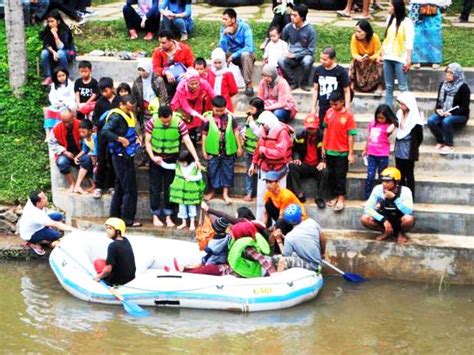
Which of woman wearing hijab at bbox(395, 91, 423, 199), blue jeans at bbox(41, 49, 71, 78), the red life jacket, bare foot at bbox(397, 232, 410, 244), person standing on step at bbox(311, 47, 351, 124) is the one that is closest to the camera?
bare foot at bbox(397, 232, 410, 244)

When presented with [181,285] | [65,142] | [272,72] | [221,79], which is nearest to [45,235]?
[65,142]

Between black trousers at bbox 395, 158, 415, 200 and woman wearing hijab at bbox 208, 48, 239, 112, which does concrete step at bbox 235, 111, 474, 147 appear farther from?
black trousers at bbox 395, 158, 415, 200

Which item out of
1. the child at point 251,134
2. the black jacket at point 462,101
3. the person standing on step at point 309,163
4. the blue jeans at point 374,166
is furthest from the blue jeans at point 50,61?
the black jacket at point 462,101

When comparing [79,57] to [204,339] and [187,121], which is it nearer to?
[187,121]

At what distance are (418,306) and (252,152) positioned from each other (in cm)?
311

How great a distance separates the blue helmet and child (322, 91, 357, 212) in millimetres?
1009

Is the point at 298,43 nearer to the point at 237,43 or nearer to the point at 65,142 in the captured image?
the point at 237,43

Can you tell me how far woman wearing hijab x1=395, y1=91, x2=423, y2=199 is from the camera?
12.9 metres

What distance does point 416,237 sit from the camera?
12.9 metres

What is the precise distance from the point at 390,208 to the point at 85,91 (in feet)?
15.6

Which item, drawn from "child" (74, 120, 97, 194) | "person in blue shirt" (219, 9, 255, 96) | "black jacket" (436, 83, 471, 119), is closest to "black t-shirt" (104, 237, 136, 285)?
"child" (74, 120, 97, 194)

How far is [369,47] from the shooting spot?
14484 millimetres

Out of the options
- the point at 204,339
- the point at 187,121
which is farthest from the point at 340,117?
the point at 204,339

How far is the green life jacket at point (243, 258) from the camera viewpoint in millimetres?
11930
